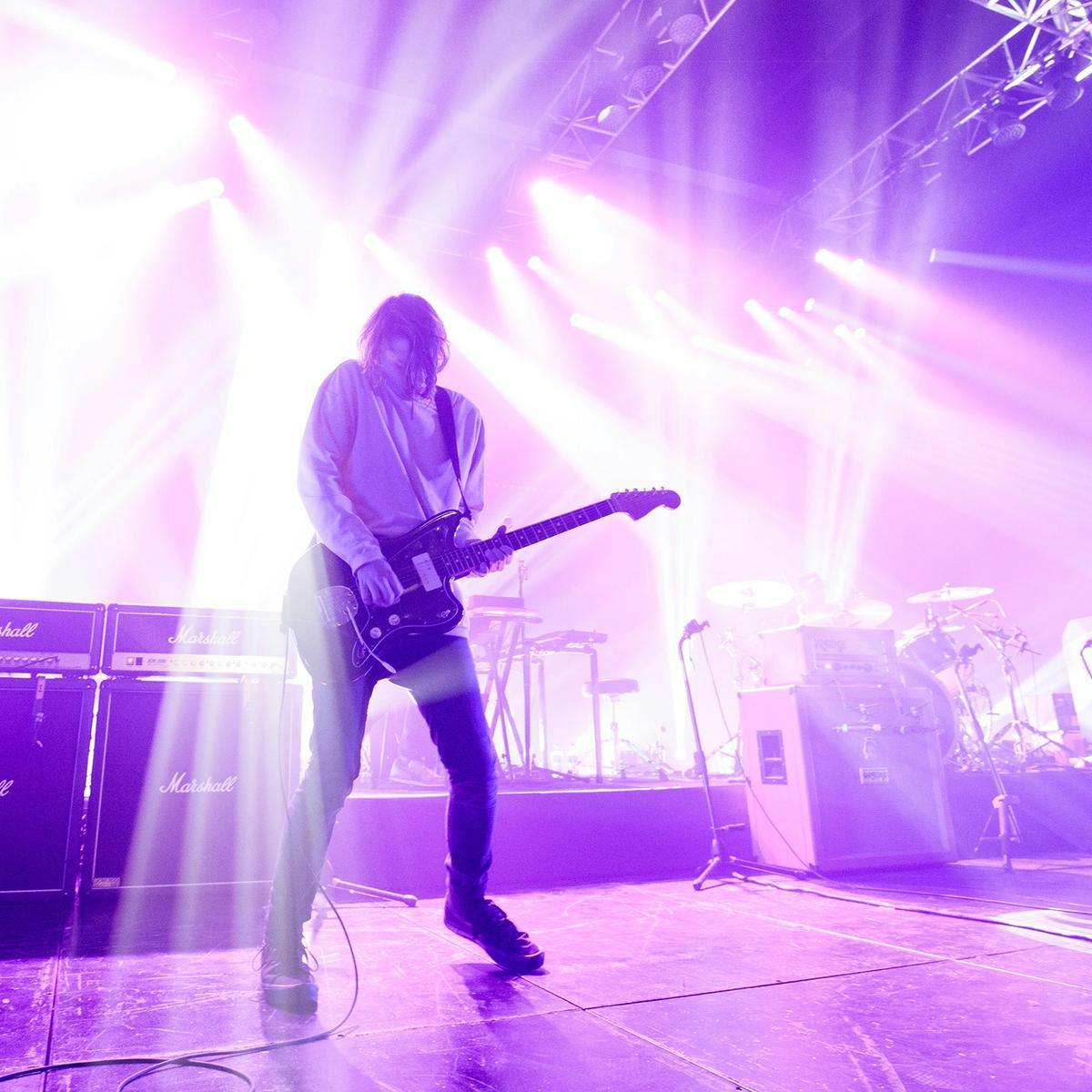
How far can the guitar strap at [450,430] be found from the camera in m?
2.37

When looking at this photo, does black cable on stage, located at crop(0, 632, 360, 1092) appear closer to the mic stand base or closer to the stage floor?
the stage floor

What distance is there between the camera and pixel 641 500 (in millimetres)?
2518

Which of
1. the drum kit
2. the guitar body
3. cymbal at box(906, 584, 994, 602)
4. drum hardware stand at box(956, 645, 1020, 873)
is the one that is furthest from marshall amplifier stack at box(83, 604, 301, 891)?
cymbal at box(906, 584, 994, 602)

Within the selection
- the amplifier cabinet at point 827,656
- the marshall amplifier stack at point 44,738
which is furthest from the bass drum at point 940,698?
the marshall amplifier stack at point 44,738

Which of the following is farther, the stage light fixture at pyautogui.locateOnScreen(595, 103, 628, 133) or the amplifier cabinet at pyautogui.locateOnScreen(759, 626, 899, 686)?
the stage light fixture at pyautogui.locateOnScreen(595, 103, 628, 133)

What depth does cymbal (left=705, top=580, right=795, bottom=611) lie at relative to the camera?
7.66 m

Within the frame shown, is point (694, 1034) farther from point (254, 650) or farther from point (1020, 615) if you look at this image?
point (1020, 615)

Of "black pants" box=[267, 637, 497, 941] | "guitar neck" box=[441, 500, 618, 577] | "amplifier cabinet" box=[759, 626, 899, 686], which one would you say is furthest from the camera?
"amplifier cabinet" box=[759, 626, 899, 686]

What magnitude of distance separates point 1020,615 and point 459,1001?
8.98 m

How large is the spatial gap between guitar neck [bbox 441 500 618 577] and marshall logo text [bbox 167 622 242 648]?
1630 mm

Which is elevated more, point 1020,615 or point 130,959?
point 1020,615

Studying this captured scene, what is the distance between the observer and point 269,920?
1.92m

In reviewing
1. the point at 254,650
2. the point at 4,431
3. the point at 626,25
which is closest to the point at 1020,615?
the point at 626,25

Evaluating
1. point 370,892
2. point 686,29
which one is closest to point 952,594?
point 686,29
